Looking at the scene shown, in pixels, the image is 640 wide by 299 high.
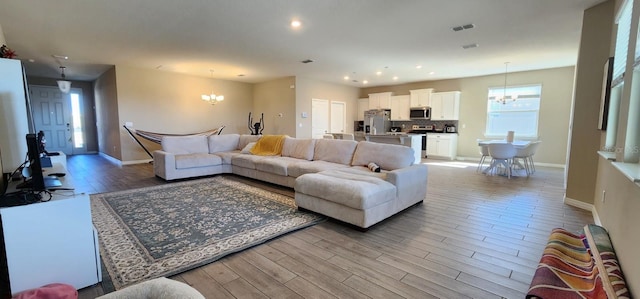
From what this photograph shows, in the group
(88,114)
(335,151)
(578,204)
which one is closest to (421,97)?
(335,151)

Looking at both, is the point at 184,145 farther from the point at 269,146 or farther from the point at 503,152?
the point at 503,152

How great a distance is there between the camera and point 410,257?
233 cm

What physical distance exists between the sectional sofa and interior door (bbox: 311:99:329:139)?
2928 millimetres

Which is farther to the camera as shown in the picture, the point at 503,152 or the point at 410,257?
the point at 503,152

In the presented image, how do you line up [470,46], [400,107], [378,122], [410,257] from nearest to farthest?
[410,257] → [470,46] → [400,107] → [378,122]

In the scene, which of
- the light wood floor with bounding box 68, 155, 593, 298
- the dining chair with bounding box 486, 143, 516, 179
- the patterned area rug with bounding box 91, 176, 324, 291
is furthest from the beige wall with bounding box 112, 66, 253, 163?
the dining chair with bounding box 486, 143, 516, 179

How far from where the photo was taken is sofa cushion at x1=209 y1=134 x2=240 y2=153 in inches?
249

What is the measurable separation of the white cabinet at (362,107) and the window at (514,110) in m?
4.19

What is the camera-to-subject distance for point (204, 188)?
15.1ft

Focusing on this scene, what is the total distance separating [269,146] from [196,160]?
4.82 ft

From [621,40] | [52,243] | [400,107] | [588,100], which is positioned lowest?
[52,243]

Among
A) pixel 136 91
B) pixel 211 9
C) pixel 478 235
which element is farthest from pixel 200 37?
pixel 478 235

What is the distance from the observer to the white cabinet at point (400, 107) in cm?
971

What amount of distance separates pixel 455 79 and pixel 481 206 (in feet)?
20.5
